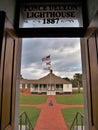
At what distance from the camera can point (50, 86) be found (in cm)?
401

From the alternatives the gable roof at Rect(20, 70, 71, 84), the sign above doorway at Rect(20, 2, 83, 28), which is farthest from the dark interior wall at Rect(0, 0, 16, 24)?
the gable roof at Rect(20, 70, 71, 84)

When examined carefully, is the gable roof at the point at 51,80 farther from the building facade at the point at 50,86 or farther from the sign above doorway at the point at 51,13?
the sign above doorway at the point at 51,13

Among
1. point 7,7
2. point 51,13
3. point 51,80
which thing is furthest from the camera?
point 51,80

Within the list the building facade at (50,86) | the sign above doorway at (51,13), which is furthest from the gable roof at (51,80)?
the sign above doorway at (51,13)

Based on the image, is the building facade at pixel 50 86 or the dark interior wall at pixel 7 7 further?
the building facade at pixel 50 86

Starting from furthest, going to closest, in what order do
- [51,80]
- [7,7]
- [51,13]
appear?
[51,80] < [51,13] < [7,7]

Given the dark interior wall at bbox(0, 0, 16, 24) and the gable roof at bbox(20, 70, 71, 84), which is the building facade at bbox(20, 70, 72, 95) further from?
the dark interior wall at bbox(0, 0, 16, 24)

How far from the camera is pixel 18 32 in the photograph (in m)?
1.95

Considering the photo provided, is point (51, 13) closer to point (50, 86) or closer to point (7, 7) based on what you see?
point (7, 7)

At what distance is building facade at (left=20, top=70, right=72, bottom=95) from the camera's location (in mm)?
3790

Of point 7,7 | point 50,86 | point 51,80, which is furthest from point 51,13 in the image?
point 50,86

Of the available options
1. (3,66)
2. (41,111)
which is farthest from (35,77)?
(41,111)

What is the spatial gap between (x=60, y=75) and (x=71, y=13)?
5.78 ft

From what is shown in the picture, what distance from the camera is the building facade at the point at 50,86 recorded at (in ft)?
12.4
